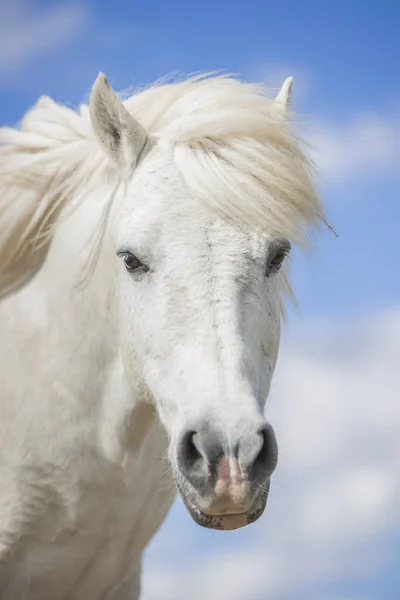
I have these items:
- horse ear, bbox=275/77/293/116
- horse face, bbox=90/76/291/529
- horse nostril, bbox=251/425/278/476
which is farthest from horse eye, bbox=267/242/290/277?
horse ear, bbox=275/77/293/116

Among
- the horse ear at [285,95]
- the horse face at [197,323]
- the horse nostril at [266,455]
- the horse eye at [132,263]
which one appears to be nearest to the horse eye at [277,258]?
the horse face at [197,323]

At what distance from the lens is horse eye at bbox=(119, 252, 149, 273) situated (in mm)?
3863

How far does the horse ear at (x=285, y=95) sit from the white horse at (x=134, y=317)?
0.15ft

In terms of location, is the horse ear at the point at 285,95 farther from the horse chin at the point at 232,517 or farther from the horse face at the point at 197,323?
the horse chin at the point at 232,517

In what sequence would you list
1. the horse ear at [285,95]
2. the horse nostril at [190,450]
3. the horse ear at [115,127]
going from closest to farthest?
1. the horse nostril at [190,450]
2. the horse ear at [115,127]
3. the horse ear at [285,95]

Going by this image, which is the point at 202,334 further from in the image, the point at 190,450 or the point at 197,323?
the point at 190,450

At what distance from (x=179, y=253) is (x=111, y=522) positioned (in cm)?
150

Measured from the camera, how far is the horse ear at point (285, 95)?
14.9ft

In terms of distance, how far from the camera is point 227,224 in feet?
12.5

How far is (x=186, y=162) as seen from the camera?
4.00 meters

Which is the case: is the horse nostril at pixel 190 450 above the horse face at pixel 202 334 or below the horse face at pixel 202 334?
below

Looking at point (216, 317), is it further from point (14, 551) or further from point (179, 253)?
point (14, 551)

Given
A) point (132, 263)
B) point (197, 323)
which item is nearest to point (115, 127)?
point (132, 263)

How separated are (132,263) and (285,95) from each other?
1.37m
